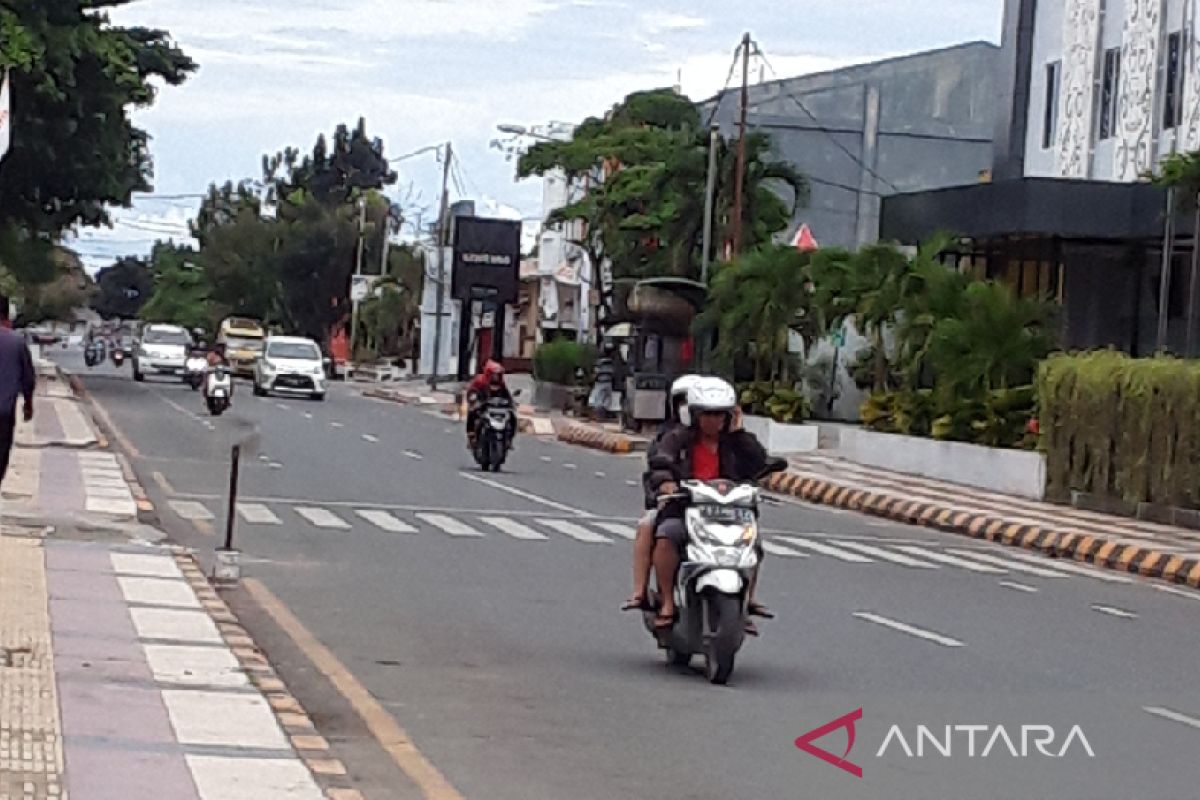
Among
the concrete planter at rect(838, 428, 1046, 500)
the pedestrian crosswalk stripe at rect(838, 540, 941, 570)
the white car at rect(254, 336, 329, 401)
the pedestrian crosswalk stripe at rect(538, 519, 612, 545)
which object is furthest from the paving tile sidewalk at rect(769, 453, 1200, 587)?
the white car at rect(254, 336, 329, 401)

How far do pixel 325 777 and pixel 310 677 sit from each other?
2.95m

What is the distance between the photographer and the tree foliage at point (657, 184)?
54250mm

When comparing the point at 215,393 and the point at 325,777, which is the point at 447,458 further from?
the point at 325,777

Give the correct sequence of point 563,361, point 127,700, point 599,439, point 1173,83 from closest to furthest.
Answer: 1. point 127,700
2. point 1173,83
3. point 599,439
4. point 563,361

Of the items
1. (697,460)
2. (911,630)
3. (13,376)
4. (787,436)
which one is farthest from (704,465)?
A: (787,436)

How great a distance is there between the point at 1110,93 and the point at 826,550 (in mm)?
22961

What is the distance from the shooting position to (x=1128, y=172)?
41.8m

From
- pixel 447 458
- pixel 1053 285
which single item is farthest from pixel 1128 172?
pixel 447 458

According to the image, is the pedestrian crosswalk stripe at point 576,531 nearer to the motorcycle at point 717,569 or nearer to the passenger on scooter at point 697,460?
the passenger on scooter at point 697,460

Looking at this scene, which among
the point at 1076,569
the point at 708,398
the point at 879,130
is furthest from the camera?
the point at 879,130

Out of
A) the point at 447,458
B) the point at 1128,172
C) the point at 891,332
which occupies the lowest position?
the point at 447,458

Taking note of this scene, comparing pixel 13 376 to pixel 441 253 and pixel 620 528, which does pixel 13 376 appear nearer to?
pixel 620 528

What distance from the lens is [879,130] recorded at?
66.4m

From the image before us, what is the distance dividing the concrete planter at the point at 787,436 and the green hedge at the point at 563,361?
19.8 metres
